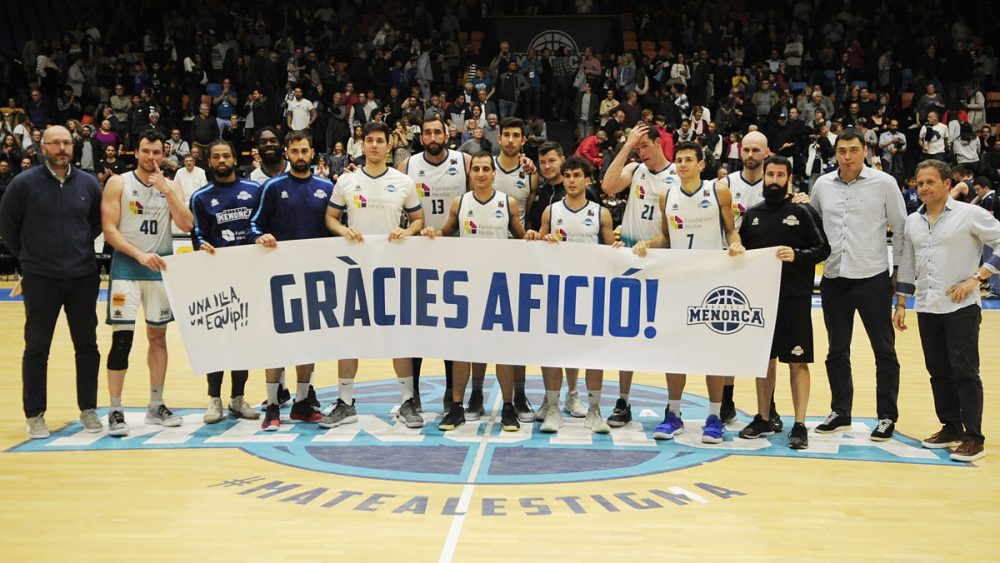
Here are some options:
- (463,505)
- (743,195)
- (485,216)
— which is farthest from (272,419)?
(743,195)

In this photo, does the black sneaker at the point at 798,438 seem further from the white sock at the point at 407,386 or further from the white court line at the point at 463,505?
the white sock at the point at 407,386

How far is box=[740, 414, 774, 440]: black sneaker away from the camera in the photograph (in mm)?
7188

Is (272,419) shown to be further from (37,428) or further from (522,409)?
(522,409)

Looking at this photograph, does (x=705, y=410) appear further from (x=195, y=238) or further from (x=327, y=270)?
(x=195, y=238)

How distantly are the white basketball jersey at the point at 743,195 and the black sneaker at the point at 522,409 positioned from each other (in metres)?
2.13

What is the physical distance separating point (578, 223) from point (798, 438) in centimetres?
219

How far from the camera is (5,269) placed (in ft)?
61.2

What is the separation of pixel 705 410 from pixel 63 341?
7834 millimetres

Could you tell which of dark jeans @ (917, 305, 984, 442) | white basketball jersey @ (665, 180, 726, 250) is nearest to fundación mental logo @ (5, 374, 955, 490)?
dark jeans @ (917, 305, 984, 442)

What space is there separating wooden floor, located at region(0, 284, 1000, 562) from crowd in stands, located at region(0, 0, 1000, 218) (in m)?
12.6

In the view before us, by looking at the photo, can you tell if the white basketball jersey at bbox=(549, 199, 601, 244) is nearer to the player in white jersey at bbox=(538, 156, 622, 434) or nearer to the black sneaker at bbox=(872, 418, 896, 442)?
the player in white jersey at bbox=(538, 156, 622, 434)

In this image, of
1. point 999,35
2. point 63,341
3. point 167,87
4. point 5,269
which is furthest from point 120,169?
point 999,35

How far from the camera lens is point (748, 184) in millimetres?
7578

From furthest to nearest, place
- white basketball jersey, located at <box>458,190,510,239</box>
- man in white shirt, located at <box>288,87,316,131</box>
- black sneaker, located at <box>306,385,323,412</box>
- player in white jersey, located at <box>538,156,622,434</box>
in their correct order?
man in white shirt, located at <box>288,87,316,131</box>
black sneaker, located at <box>306,385,323,412</box>
white basketball jersey, located at <box>458,190,510,239</box>
player in white jersey, located at <box>538,156,622,434</box>
